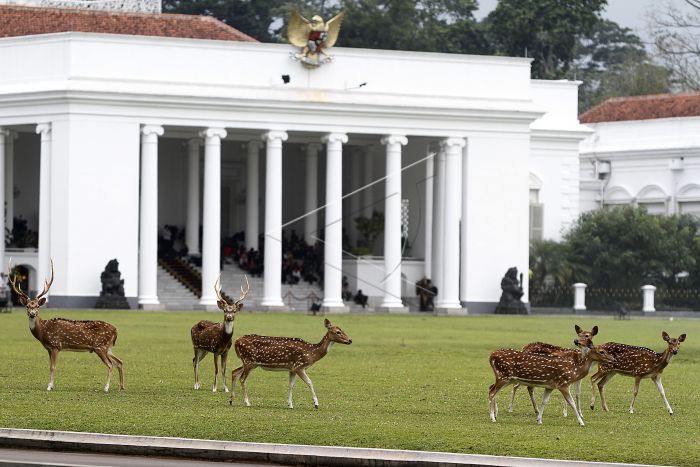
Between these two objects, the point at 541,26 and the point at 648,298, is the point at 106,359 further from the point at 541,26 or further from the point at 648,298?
the point at 541,26

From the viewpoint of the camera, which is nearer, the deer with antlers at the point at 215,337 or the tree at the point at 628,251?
the deer with antlers at the point at 215,337

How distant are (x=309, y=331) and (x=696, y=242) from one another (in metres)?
31.6

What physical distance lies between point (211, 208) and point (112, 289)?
17.2 ft

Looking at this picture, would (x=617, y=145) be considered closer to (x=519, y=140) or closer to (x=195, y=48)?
(x=519, y=140)

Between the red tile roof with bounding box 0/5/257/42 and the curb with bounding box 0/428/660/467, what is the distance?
169 feet

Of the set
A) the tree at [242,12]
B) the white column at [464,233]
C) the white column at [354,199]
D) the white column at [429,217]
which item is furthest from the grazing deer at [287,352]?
the tree at [242,12]

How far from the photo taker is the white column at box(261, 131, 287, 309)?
65.5 meters

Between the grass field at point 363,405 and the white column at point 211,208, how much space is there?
20578 millimetres

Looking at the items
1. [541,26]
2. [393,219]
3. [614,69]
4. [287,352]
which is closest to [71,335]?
[287,352]

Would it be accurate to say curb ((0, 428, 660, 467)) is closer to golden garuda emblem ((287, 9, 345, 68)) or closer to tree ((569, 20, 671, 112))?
golden garuda emblem ((287, 9, 345, 68))

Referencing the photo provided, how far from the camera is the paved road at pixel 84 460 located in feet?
65.7

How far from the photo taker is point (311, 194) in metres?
72.9

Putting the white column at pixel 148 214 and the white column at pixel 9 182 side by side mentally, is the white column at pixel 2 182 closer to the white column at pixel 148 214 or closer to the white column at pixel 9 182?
the white column at pixel 9 182

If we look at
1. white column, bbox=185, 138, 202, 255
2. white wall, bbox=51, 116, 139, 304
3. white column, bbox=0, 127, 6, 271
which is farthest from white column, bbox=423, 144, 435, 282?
white column, bbox=0, 127, 6, 271
